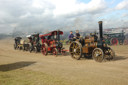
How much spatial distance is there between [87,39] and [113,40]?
16.1m

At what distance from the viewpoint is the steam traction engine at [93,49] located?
7.76m

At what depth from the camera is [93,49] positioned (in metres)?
8.66

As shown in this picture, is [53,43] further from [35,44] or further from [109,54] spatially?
[109,54]

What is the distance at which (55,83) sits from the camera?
13.6 ft

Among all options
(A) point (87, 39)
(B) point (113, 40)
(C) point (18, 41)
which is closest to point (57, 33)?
(A) point (87, 39)

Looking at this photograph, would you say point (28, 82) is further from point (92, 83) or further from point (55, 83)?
point (92, 83)

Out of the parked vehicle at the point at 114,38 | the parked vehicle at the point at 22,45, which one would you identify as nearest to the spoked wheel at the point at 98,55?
the parked vehicle at the point at 22,45

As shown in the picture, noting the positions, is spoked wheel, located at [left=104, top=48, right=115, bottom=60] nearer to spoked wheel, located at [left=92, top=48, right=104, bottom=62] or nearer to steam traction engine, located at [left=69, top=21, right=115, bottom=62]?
steam traction engine, located at [left=69, top=21, right=115, bottom=62]

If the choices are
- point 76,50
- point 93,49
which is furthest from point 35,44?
point 93,49

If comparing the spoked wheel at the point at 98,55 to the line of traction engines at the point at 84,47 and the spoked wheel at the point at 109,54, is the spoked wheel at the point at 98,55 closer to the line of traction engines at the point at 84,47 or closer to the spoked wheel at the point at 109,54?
the line of traction engines at the point at 84,47

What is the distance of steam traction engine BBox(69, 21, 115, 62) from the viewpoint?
7.76 metres

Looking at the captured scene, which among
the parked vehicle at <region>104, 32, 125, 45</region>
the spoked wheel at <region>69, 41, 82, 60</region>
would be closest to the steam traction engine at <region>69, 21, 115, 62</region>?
the spoked wheel at <region>69, 41, 82, 60</region>

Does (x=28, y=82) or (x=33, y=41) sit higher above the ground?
(x=33, y=41)

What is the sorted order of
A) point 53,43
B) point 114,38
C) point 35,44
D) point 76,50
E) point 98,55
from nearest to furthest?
point 98,55 → point 76,50 → point 53,43 → point 35,44 → point 114,38
